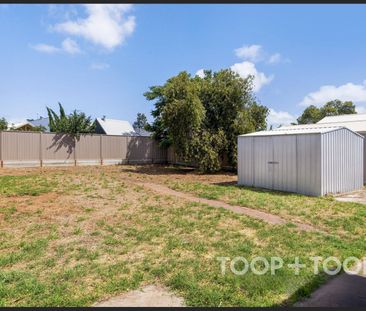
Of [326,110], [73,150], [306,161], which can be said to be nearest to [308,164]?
[306,161]

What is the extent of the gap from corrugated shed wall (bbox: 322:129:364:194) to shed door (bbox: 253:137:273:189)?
1.98 meters

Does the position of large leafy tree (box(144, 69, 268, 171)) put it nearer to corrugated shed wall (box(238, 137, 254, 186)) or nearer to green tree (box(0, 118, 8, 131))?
corrugated shed wall (box(238, 137, 254, 186))

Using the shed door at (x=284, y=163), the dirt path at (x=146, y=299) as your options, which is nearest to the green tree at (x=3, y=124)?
the shed door at (x=284, y=163)

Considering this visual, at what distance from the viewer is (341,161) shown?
35.0ft

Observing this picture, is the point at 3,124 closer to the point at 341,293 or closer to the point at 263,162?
the point at 263,162

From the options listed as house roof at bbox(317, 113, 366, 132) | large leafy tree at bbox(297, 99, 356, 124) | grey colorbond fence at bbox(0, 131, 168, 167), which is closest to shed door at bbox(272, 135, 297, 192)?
house roof at bbox(317, 113, 366, 132)

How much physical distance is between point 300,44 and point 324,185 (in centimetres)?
537

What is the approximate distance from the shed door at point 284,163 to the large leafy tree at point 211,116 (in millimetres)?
5424

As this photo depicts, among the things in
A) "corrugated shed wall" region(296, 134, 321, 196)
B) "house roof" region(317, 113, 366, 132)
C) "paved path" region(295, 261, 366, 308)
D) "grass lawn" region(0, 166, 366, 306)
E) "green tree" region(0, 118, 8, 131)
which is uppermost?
"green tree" region(0, 118, 8, 131)

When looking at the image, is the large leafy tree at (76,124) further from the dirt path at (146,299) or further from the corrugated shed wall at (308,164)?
the dirt path at (146,299)

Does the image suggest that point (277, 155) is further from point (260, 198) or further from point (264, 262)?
point (264, 262)

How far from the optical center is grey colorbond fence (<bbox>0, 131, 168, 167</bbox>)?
53.4 feet

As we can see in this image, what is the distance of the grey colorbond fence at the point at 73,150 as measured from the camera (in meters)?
16.3

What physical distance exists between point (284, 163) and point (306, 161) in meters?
0.87
